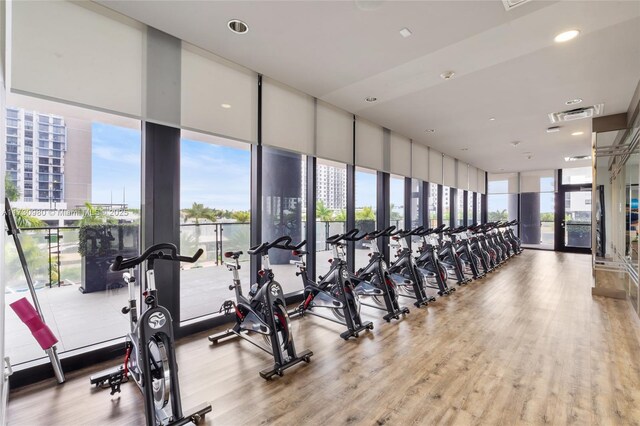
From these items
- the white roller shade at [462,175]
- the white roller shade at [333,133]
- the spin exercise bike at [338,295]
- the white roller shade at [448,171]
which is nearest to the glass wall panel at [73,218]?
the spin exercise bike at [338,295]

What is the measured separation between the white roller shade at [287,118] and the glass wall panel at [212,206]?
41cm

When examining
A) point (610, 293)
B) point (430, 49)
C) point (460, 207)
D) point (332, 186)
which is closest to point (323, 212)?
point (332, 186)

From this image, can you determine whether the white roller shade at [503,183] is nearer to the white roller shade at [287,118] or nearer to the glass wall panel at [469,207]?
the glass wall panel at [469,207]

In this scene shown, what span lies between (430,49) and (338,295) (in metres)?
2.75

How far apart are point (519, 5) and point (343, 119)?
2.85 metres

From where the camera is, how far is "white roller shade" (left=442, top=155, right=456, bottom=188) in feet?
27.3

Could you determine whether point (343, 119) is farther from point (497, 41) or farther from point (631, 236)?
point (631, 236)

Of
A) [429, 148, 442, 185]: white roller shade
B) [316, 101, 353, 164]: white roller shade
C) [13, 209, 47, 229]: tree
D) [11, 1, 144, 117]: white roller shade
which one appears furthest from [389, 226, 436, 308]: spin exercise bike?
[13, 209, 47, 229]: tree

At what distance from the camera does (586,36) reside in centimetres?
278

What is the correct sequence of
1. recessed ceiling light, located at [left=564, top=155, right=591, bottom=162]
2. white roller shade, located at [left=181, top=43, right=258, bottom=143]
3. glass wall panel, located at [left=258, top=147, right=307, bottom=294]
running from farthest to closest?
1. recessed ceiling light, located at [left=564, top=155, right=591, bottom=162]
2. glass wall panel, located at [left=258, top=147, right=307, bottom=294]
3. white roller shade, located at [left=181, top=43, right=258, bottom=143]

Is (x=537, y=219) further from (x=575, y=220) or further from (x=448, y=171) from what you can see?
(x=448, y=171)

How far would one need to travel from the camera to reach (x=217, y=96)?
327 cm

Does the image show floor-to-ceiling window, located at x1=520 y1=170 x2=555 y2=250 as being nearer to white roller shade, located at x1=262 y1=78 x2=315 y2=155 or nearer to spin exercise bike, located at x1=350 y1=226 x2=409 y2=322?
spin exercise bike, located at x1=350 y1=226 x2=409 y2=322

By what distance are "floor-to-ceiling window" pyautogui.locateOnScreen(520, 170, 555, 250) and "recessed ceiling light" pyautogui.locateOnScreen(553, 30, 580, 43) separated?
988 cm
